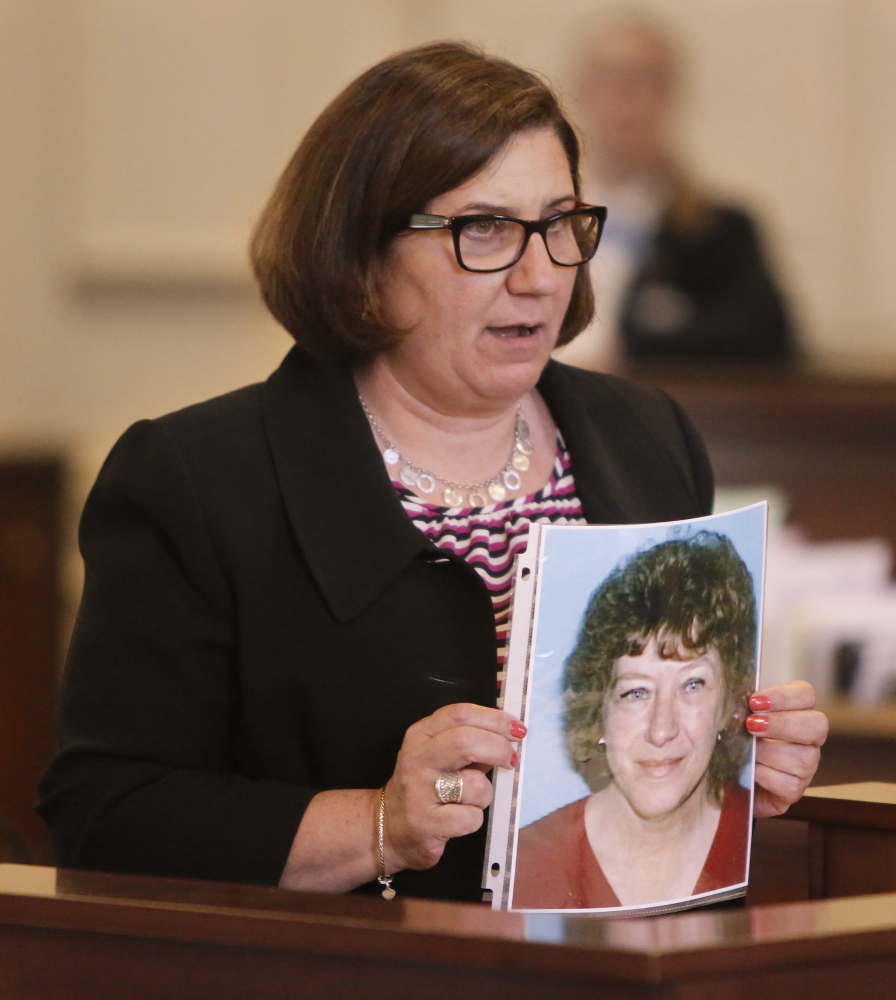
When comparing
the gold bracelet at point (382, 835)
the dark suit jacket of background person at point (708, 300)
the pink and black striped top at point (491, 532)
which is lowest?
the gold bracelet at point (382, 835)

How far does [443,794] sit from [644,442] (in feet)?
2.31

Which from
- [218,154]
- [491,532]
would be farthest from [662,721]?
[218,154]

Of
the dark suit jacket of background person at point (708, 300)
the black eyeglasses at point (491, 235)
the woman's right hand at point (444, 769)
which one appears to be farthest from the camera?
the dark suit jacket of background person at point (708, 300)

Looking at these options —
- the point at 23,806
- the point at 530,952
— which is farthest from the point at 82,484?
the point at 530,952

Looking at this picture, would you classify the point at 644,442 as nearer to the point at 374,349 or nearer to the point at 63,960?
the point at 374,349

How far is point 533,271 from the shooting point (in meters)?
1.63

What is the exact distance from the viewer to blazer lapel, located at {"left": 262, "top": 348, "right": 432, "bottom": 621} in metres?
1.62

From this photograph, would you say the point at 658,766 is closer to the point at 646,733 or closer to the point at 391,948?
the point at 646,733

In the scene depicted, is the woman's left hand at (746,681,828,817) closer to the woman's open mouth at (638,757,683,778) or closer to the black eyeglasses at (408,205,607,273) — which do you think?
the woman's open mouth at (638,757,683,778)

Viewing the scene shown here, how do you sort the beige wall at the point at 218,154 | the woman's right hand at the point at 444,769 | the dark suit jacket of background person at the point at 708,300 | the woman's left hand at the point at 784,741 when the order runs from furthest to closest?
the beige wall at the point at 218,154 < the dark suit jacket of background person at the point at 708,300 < the woman's left hand at the point at 784,741 < the woman's right hand at the point at 444,769

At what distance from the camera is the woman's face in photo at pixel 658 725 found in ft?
4.53

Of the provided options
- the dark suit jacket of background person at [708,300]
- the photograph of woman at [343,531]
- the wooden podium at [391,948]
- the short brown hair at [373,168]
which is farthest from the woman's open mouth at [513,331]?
the dark suit jacket of background person at [708,300]

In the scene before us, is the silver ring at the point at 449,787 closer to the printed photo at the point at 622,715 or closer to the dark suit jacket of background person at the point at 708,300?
the printed photo at the point at 622,715

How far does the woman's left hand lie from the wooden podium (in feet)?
1.24
